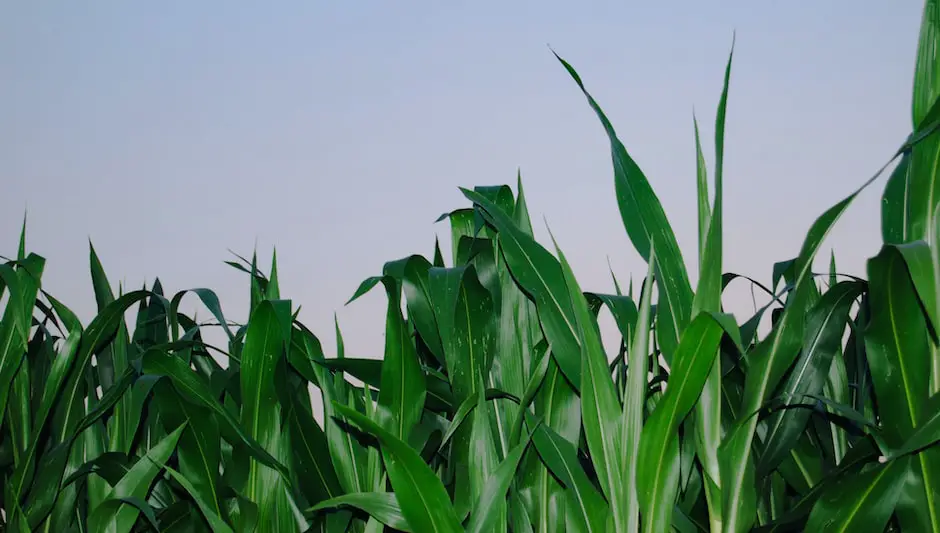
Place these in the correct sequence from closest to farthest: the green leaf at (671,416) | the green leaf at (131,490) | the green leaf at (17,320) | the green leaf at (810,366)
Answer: the green leaf at (671,416) < the green leaf at (810,366) < the green leaf at (131,490) < the green leaf at (17,320)

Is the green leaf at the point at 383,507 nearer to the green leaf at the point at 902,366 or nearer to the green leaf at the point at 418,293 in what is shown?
the green leaf at the point at 418,293

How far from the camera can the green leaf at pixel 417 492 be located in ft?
2.16

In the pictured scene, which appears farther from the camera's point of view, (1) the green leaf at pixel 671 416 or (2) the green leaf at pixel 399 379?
(2) the green leaf at pixel 399 379

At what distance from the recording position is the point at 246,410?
2.95ft

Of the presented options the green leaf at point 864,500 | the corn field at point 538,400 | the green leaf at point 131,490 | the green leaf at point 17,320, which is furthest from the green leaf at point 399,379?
the green leaf at point 17,320

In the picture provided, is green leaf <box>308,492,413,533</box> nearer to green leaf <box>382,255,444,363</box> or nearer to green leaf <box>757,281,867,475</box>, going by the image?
green leaf <box>382,255,444,363</box>

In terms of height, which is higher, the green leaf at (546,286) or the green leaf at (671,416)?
the green leaf at (546,286)

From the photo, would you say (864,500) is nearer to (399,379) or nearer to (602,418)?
(602,418)

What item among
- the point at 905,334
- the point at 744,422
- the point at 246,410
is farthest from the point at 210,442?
the point at 905,334

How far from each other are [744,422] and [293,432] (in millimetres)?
472

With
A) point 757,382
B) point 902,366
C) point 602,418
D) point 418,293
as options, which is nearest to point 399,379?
point 418,293

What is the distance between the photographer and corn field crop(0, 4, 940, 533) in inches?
26.1

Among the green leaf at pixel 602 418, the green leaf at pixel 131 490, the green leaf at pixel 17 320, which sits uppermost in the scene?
the green leaf at pixel 17 320

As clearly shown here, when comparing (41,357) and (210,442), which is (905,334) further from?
(41,357)
